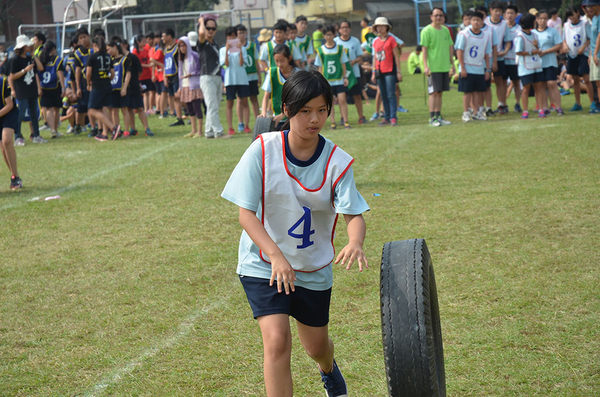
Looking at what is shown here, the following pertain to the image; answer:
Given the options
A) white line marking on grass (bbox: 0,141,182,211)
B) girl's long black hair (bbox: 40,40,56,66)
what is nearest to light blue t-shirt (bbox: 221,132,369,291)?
white line marking on grass (bbox: 0,141,182,211)

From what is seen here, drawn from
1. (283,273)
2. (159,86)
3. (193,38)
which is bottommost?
(283,273)

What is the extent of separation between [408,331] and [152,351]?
193cm

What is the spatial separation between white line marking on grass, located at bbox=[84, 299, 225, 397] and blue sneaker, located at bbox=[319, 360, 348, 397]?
116 cm

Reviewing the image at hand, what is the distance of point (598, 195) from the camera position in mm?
7211

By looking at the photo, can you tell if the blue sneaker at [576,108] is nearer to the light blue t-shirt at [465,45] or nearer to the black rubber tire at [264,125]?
the light blue t-shirt at [465,45]

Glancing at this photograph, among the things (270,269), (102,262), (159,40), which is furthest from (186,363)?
(159,40)

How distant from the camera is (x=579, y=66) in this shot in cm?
1427

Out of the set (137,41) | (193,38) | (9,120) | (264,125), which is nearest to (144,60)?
(137,41)

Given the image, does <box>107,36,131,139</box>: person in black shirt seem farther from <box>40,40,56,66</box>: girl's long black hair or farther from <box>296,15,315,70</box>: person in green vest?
<box>296,15,315,70</box>: person in green vest

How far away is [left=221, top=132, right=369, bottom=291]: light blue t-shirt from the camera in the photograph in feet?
9.34

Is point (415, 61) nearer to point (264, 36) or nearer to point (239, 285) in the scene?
point (264, 36)

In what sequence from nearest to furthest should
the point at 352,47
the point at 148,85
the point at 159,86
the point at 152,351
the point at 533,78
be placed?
the point at 152,351 < the point at 533,78 < the point at 352,47 < the point at 159,86 < the point at 148,85

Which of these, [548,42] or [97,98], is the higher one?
[548,42]

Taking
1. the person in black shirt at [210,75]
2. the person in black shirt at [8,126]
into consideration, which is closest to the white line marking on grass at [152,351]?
the person in black shirt at [8,126]
